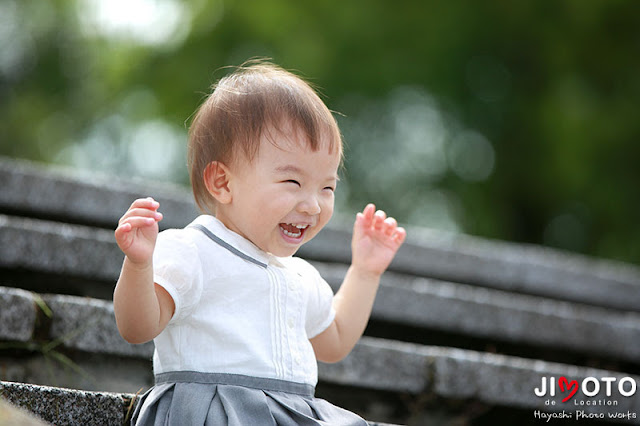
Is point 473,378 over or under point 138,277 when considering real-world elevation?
under

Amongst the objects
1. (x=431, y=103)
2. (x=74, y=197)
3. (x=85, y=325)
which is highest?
(x=431, y=103)

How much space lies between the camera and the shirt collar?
1.92 meters

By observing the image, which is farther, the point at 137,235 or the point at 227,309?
the point at 227,309

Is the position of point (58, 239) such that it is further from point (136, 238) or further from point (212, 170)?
point (136, 238)

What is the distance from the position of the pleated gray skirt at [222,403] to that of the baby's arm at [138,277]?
0.48 feet

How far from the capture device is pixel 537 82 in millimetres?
10094

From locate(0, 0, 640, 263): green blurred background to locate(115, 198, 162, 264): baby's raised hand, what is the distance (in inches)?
296

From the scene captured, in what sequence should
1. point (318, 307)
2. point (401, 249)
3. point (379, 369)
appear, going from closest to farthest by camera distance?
point (318, 307) < point (379, 369) < point (401, 249)

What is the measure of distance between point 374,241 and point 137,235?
0.83m

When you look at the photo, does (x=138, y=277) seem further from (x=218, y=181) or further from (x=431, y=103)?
(x=431, y=103)

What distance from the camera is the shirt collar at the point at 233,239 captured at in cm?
192

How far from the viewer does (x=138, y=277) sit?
1655 millimetres

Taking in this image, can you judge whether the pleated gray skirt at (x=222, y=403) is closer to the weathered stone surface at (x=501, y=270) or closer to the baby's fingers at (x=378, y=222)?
the baby's fingers at (x=378, y=222)

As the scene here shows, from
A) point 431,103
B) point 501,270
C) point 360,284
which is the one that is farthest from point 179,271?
point 431,103
